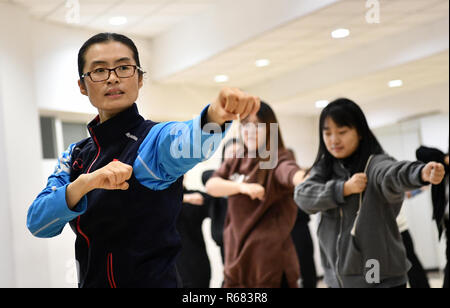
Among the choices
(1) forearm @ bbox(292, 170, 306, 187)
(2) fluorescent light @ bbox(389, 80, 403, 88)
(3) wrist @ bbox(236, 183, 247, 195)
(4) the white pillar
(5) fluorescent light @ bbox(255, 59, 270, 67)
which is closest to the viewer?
(4) the white pillar

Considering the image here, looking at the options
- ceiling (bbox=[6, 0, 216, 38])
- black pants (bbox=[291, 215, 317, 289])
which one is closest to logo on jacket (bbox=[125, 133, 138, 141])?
ceiling (bbox=[6, 0, 216, 38])

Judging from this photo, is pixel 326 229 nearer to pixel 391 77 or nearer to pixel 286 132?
pixel 391 77

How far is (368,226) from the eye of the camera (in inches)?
67.2

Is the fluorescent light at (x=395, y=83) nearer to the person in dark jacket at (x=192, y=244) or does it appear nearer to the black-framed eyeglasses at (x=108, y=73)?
the person in dark jacket at (x=192, y=244)

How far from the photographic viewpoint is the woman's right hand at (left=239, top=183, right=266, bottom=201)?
2.03 metres

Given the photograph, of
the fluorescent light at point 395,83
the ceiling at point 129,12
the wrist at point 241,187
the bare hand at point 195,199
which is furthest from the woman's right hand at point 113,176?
the fluorescent light at point 395,83

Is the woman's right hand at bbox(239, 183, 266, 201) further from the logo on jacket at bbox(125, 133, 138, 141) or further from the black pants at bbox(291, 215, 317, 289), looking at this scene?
the black pants at bbox(291, 215, 317, 289)

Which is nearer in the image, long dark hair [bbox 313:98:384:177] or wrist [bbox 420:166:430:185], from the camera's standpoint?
wrist [bbox 420:166:430:185]

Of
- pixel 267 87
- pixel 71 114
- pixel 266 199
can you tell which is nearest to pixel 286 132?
pixel 267 87

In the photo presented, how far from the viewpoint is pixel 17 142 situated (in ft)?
6.07

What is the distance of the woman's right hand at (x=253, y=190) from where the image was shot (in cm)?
203

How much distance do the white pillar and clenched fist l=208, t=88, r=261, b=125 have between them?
0.59 metres

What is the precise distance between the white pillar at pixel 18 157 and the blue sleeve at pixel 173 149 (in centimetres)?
46

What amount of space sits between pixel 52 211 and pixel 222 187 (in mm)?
1475
